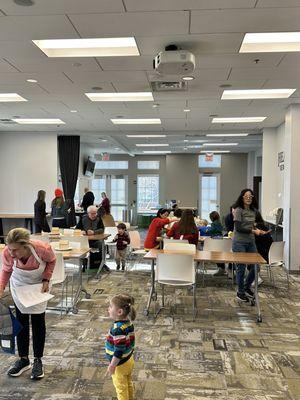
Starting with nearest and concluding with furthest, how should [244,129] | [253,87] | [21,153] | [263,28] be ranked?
[263,28], [253,87], [244,129], [21,153]

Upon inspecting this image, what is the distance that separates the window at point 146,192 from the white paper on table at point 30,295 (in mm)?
15456

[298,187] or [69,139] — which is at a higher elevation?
[69,139]

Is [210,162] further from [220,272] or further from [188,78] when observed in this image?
[188,78]

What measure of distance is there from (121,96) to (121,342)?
17.0 ft

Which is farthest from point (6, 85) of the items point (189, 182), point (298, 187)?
point (189, 182)

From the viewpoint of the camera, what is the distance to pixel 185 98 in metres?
6.87

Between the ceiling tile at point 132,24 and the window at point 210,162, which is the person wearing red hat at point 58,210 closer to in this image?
the ceiling tile at point 132,24

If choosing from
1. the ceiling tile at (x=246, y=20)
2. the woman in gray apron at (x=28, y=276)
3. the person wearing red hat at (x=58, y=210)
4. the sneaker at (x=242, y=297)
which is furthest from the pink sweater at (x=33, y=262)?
the person wearing red hat at (x=58, y=210)

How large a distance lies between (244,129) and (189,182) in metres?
6.88

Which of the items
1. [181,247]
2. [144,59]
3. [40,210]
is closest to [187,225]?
[181,247]

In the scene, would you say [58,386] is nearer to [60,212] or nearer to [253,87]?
[253,87]

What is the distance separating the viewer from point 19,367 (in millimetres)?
3193

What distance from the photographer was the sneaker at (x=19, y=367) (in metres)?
3.16

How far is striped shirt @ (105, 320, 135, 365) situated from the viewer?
8.04 feet
